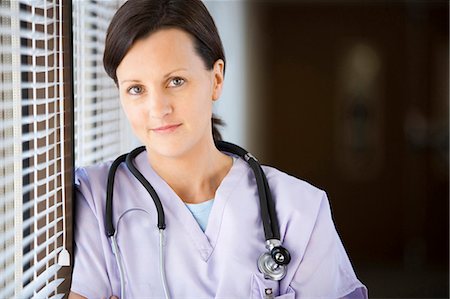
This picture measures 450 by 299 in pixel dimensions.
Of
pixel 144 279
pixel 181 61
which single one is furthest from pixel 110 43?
pixel 144 279

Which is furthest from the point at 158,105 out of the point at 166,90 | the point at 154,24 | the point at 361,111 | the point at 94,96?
the point at 361,111

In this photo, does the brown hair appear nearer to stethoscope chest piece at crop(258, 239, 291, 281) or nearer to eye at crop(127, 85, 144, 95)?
eye at crop(127, 85, 144, 95)

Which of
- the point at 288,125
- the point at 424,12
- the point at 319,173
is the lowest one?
the point at 319,173

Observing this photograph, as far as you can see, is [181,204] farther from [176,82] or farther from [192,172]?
[176,82]

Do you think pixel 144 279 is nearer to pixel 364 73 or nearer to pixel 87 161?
pixel 87 161

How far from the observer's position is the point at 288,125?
438 centimetres

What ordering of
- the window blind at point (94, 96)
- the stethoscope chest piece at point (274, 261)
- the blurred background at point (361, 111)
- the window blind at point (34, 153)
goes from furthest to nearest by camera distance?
the blurred background at point (361, 111)
the window blind at point (94, 96)
the stethoscope chest piece at point (274, 261)
the window blind at point (34, 153)

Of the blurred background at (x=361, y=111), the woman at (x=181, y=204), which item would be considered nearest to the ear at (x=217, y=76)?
the woman at (x=181, y=204)

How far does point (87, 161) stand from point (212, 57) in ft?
2.16

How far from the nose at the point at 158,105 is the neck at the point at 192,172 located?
128 mm

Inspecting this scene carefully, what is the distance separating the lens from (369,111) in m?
4.30

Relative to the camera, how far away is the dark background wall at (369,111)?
4.24 metres

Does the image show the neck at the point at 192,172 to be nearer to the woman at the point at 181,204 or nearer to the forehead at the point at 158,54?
the woman at the point at 181,204

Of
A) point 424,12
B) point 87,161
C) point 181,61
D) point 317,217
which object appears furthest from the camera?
point 424,12
